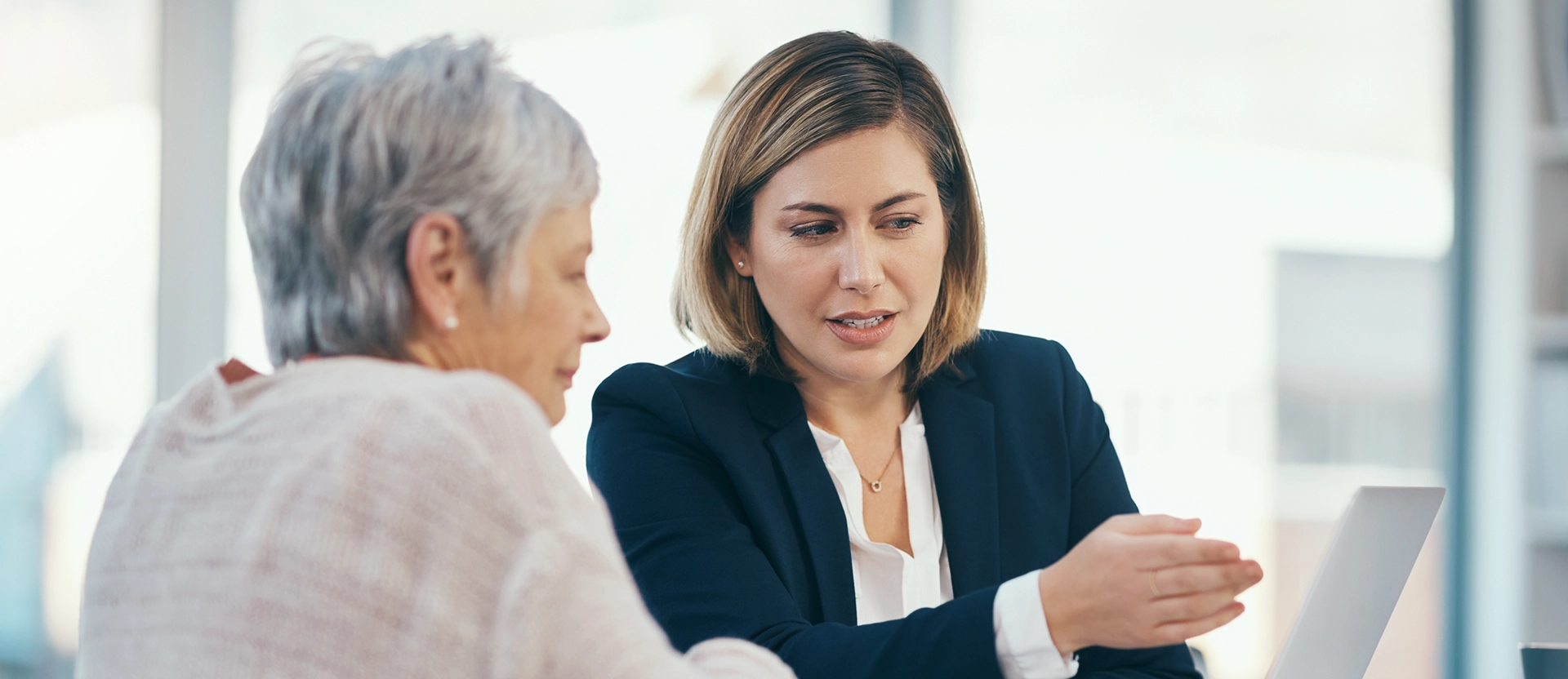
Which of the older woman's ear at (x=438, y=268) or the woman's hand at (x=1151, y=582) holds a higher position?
the older woman's ear at (x=438, y=268)

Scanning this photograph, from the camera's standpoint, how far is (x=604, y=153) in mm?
2729

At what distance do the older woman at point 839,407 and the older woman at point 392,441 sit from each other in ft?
1.53

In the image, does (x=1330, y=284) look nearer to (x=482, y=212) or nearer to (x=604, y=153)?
(x=604, y=153)

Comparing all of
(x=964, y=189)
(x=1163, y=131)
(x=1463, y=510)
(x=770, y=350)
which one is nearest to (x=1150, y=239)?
(x=1163, y=131)

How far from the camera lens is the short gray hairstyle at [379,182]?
0.74 metres

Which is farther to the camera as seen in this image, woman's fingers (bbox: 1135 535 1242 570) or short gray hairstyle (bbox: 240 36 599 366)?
woman's fingers (bbox: 1135 535 1242 570)

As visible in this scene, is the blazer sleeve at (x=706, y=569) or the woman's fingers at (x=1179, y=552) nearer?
the woman's fingers at (x=1179, y=552)

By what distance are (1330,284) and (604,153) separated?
2038 millimetres

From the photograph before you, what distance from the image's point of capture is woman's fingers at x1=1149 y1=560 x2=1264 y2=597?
848 millimetres

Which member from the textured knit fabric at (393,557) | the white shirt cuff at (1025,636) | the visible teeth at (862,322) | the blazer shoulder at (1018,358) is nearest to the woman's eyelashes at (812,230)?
the visible teeth at (862,322)

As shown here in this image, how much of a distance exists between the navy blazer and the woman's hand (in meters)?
0.14

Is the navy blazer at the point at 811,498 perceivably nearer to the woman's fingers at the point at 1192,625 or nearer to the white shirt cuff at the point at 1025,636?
the white shirt cuff at the point at 1025,636

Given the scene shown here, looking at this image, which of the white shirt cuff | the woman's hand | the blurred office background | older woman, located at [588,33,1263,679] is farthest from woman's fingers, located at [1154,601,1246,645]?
the blurred office background

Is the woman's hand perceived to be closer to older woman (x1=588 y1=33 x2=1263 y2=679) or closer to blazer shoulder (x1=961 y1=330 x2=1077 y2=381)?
older woman (x1=588 y1=33 x2=1263 y2=679)
